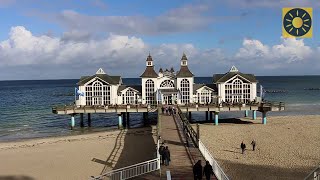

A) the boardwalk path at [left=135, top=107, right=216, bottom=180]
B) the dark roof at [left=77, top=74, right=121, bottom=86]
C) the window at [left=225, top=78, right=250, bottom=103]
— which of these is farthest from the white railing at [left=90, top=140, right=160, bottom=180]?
the window at [left=225, top=78, right=250, bottom=103]

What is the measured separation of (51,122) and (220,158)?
30785 millimetres

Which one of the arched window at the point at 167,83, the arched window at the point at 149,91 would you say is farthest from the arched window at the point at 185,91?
the arched window at the point at 149,91

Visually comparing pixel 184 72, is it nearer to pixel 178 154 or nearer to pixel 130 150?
pixel 130 150

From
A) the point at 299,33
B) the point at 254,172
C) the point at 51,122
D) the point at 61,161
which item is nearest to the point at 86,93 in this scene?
the point at 51,122

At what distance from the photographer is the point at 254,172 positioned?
2322 cm

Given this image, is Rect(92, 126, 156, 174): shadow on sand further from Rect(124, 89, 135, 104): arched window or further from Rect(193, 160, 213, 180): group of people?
Rect(124, 89, 135, 104): arched window

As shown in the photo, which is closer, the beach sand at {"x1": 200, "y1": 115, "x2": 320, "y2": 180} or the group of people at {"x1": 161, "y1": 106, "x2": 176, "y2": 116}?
the beach sand at {"x1": 200, "y1": 115, "x2": 320, "y2": 180}

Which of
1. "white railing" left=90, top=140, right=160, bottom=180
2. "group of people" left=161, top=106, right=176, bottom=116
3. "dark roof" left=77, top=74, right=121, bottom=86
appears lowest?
"white railing" left=90, top=140, right=160, bottom=180

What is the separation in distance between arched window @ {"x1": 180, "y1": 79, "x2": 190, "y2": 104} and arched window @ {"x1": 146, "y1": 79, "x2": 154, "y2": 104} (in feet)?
11.4

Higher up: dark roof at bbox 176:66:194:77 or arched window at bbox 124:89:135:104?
dark roof at bbox 176:66:194:77

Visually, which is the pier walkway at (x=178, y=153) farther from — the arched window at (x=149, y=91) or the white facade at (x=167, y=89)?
the arched window at (x=149, y=91)

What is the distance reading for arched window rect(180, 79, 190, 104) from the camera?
150 ft

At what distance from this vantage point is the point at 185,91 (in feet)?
151

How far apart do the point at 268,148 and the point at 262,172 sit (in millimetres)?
7205
